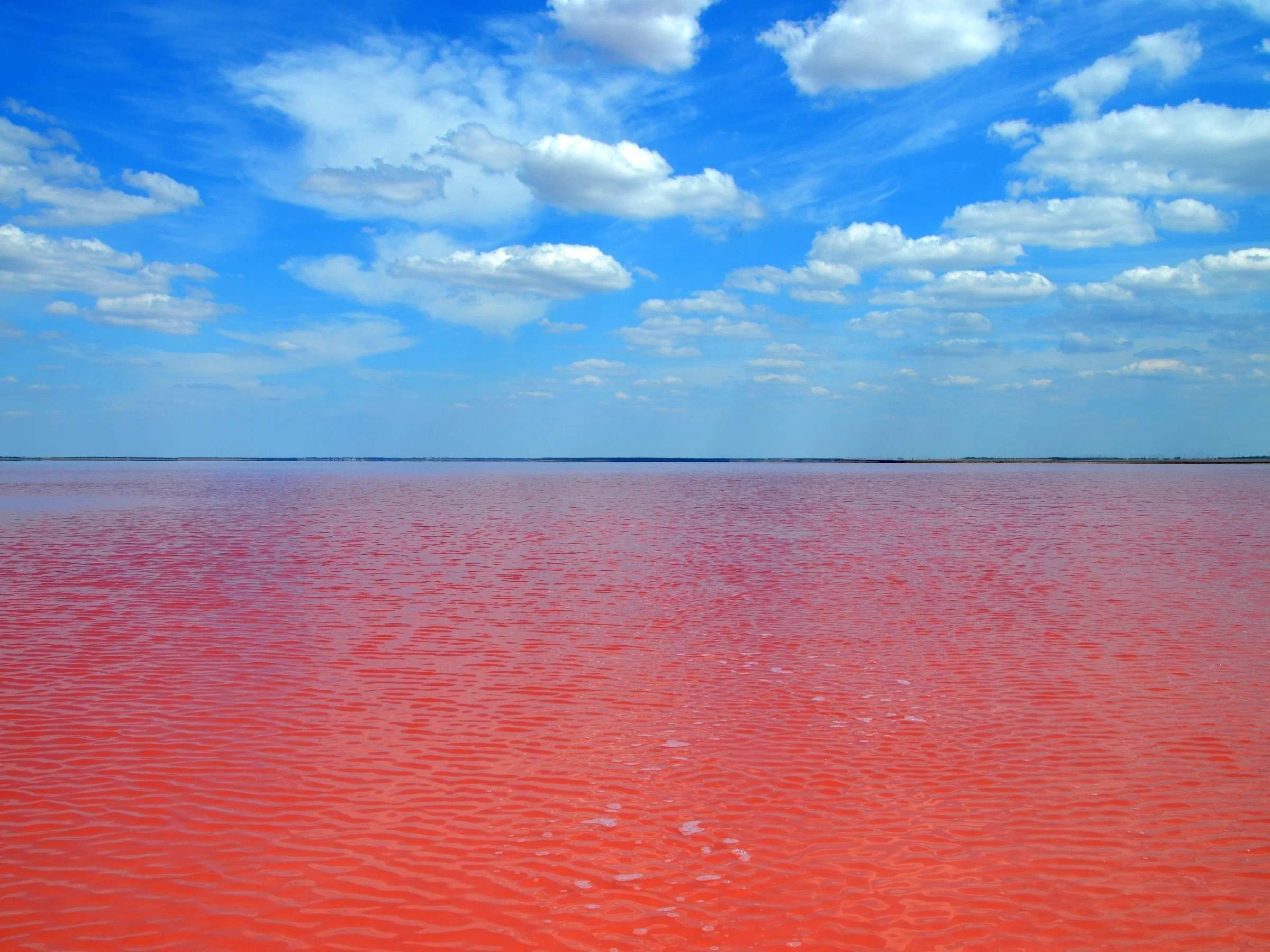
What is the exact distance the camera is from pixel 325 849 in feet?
21.2

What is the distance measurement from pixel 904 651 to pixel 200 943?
32.7ft

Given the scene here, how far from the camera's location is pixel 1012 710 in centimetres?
991

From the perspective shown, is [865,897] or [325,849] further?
[325,849]

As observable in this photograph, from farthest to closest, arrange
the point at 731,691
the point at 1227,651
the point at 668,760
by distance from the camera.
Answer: the point at 1227,651 < the point at 731,691 < the point at 668,760

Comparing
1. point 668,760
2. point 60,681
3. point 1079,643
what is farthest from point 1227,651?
point 60,681

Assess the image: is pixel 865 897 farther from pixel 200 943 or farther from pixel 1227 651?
pixel 1227 651

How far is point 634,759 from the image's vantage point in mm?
8367

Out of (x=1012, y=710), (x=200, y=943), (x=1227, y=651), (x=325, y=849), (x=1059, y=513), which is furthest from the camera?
(x=1059, y=513)

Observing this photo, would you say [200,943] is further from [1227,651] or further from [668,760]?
[1227,651]

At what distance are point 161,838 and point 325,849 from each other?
1.31 metres

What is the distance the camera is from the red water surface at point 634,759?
563 cm

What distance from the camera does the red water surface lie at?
5.63 metres

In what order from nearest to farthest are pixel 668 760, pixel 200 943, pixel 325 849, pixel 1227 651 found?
pixel 200 943
pixel 325 849
pixel 668 760
pixel 1227 651

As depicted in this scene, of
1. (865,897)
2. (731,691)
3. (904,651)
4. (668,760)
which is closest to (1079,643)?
(904,651)
